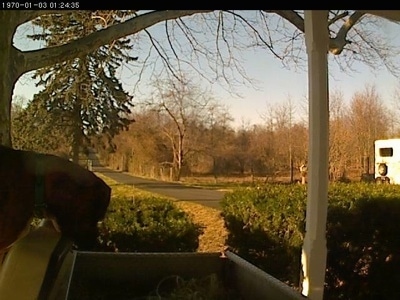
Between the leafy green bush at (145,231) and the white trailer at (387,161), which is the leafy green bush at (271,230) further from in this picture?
the white trailer at (387,161)

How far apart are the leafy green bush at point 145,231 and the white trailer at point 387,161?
7.83 feet

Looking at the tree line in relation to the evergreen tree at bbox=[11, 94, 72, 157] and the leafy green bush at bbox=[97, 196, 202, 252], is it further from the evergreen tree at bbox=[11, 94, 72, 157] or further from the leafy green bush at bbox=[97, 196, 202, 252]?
the leafy green bush at bbox=[97, 196, 202, 252]

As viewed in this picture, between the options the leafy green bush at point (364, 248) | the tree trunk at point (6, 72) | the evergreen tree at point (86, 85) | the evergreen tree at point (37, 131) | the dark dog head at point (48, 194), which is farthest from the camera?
the evergreen tree at point (86, 85)

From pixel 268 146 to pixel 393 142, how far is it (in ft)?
5.15

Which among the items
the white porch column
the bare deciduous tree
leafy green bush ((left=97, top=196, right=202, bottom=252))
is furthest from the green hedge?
the bare deciduous tree

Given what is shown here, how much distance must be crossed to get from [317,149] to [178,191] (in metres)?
2.31

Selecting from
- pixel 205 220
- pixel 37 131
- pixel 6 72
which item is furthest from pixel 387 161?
pixel 6 72

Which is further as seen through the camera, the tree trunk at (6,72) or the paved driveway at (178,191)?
the paved driveway at (178,191)

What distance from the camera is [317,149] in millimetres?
2564

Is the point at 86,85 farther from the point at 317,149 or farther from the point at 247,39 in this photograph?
the point at 317,149

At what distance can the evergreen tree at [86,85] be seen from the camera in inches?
177

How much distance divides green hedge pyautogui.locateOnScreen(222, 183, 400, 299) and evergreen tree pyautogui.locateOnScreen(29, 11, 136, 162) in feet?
5.31

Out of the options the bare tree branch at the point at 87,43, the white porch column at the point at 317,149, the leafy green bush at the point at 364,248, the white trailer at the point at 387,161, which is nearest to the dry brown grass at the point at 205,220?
the leafy green bush at the point at 364,248
